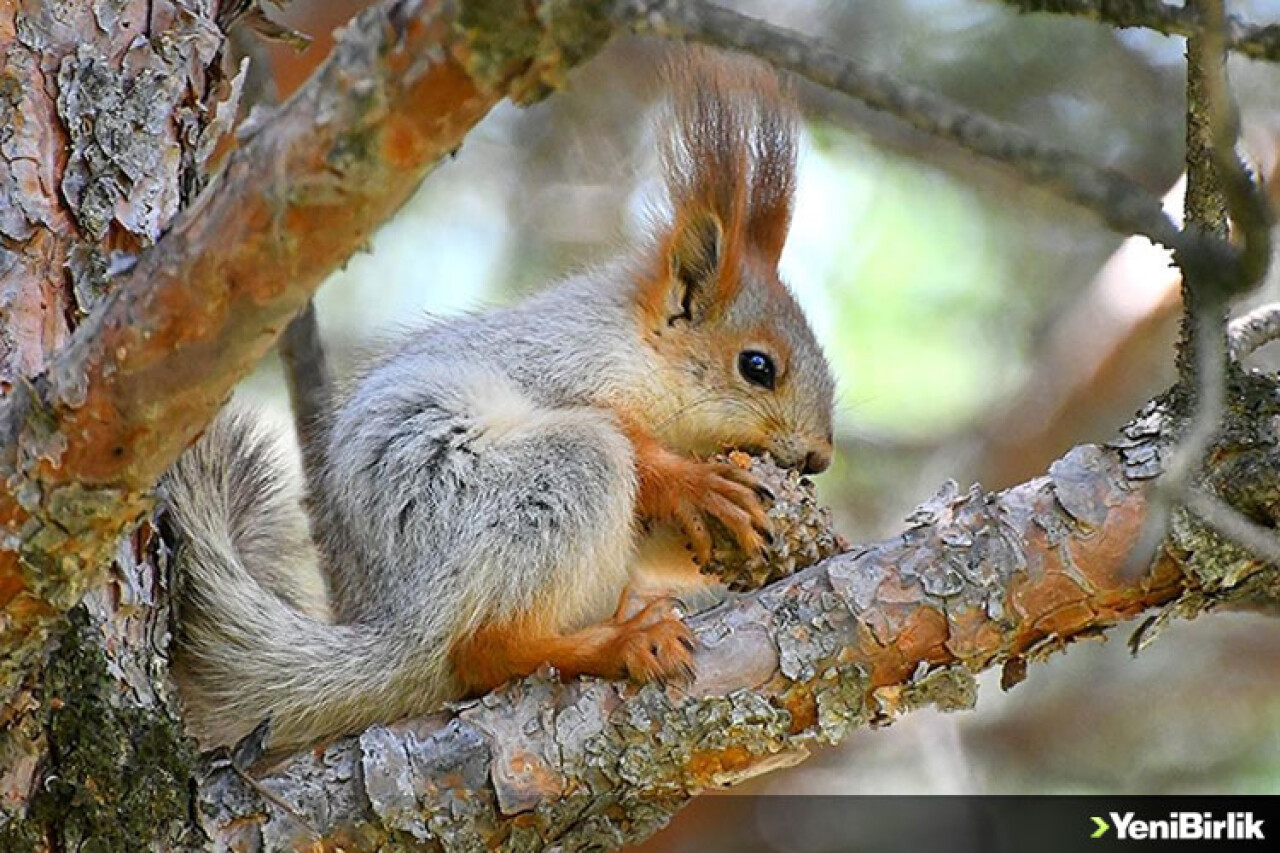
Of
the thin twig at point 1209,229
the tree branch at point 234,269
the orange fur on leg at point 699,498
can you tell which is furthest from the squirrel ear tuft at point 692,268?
the tree branch at point 234,269

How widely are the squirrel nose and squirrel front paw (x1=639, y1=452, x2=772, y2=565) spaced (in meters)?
0.28

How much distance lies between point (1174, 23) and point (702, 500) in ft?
4.14

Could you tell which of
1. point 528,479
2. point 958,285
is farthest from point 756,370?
point 958,285

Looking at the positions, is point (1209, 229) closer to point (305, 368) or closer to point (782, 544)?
point (782, 544)

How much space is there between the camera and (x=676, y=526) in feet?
7.39

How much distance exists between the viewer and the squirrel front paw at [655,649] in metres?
1.90

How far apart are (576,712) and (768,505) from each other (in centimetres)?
44

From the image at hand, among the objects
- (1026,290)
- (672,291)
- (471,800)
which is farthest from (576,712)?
(1026,290)

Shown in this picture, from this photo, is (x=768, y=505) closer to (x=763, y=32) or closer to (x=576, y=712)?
(x=576, y=712)

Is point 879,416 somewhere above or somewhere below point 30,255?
above

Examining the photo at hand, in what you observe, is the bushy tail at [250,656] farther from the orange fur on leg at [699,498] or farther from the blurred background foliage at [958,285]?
the blurred background foliage at [958,285]

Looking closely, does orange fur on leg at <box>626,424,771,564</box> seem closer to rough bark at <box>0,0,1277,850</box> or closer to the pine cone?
the pine cone

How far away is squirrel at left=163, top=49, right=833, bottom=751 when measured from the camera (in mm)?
2076

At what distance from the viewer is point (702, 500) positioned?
220 centimetres
